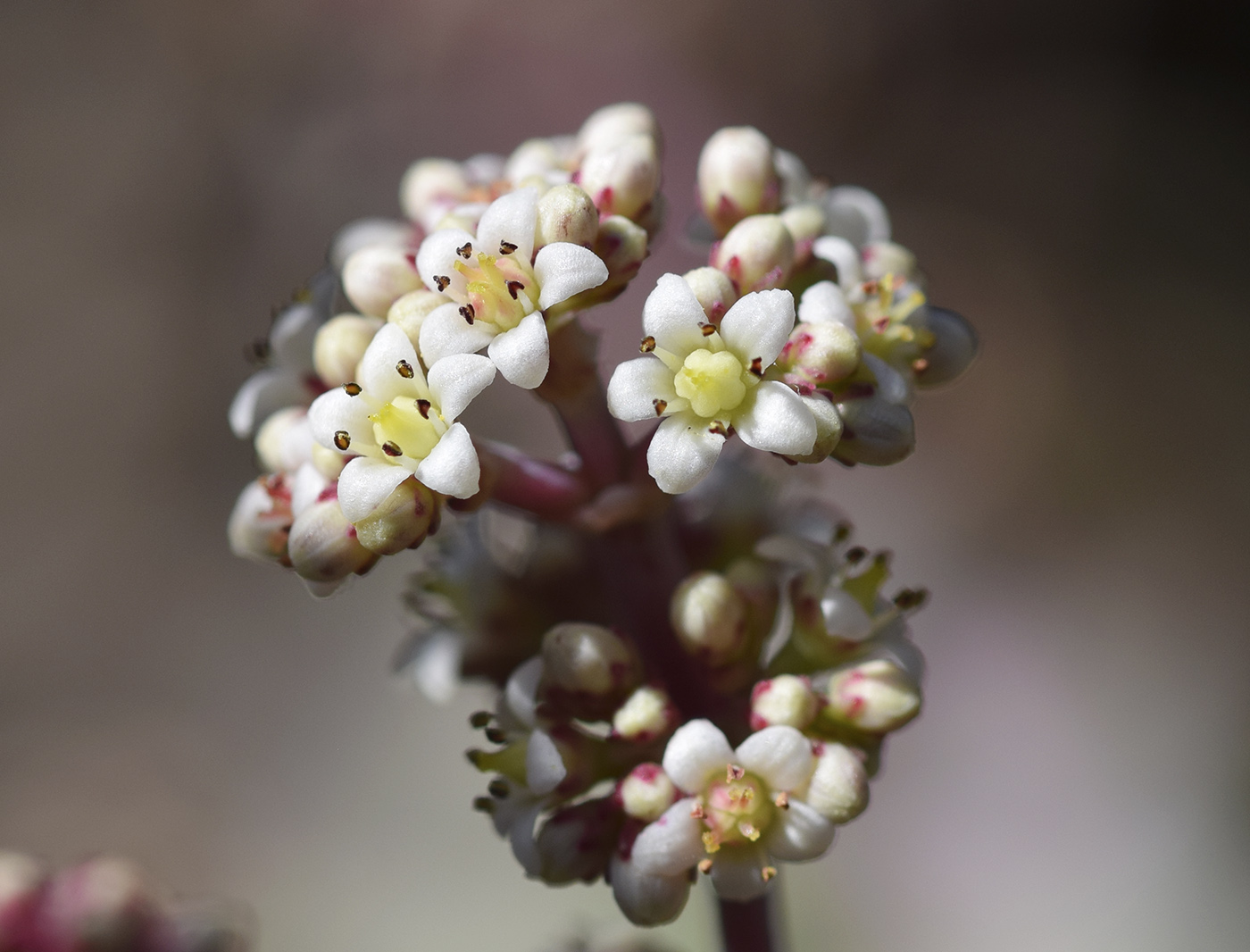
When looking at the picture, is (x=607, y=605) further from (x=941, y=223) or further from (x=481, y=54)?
(x=481, y=54)

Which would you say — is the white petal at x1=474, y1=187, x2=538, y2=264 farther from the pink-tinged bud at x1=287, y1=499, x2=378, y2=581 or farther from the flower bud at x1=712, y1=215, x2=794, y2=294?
the pink-tinged bud at x1=287, y1=499, x2=378, y2=581

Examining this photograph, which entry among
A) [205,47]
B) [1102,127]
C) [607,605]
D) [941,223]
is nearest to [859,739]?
[607,605]

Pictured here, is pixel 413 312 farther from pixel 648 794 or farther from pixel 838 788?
pixel 838 788

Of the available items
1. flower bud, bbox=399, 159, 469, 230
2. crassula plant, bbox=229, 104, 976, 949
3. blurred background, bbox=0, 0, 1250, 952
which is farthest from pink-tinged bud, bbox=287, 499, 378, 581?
blurred background, bbox=0, 0, 1250, 952

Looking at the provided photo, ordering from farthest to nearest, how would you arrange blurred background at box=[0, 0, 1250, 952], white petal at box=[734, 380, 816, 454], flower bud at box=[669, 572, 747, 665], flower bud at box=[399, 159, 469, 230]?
blurred background at box=[0, 0, 1250, 952]
flower bud at box=[399, 159, 469, 230]
flower bud at box=[669, 572, 747, 665]
white petal at box=[734, 380, 816, 454]

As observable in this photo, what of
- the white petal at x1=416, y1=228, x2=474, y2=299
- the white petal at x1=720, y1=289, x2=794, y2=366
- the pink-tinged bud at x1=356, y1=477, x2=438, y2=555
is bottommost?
the pink-tinged bud at x1=356, y1=477, x2=438, y2=555

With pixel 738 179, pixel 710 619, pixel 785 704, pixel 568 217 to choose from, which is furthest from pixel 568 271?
pixel 785 704

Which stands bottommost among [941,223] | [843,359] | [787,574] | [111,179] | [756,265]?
[787,574]

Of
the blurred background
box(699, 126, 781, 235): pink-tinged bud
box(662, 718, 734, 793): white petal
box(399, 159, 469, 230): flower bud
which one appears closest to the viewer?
box(662, 718, 734, 793): white petal

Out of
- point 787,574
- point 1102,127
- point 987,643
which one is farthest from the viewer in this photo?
point 1102,127
